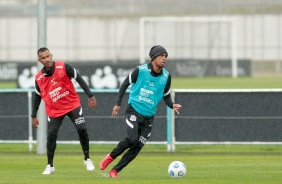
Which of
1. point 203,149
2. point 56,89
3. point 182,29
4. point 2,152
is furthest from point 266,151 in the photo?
point 182,29

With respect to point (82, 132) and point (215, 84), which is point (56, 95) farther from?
point (215, 84)

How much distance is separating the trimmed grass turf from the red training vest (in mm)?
1085

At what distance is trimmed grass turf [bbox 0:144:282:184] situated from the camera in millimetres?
13805

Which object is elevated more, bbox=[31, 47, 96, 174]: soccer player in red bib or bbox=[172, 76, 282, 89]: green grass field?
bbox=[31, 47, 96, 174]: soccer player in red bib

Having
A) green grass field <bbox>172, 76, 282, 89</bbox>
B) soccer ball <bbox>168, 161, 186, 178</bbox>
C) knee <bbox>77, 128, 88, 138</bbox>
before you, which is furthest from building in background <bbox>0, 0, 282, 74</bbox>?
soccer ball <bbox>168, 161, 186, 178</bbox>

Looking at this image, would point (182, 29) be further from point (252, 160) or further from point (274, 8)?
point (252, 160)

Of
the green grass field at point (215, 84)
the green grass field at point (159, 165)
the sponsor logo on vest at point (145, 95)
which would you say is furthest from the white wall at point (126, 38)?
A: the sponsor logo on vest at point (145, 95)

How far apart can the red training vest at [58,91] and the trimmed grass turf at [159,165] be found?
3.56 ft

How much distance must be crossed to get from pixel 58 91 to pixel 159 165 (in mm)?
3015

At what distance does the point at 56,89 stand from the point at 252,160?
4.92m

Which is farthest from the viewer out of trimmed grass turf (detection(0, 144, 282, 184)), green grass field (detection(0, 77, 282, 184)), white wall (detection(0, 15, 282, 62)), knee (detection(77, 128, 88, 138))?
white wall (detection(0, 15, 282, 62))

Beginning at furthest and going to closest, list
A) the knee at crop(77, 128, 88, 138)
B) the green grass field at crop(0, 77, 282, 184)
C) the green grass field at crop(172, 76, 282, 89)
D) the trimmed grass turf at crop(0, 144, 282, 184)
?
the green grass field at crop(172, 76, 282, 89) < the knee at crop(77, 128, 88, 138) < the trimmed grass turf at crop(0, 144, 282, 184) < the green grass field at crop(0, 77, 282, 184)

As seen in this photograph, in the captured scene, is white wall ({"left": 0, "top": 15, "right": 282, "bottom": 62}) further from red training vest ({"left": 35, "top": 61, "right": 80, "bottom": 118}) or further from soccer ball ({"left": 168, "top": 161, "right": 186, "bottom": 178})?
soccer ball ({"left": 168, "top": 161, "right": 186, "bottom": 178})

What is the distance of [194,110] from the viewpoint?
2103 cm
